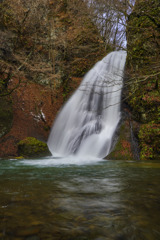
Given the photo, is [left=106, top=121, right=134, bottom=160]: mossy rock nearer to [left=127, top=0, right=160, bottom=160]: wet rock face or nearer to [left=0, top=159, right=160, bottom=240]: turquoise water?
[left=127, top=0, right=160, bottom=160]: wet rock face

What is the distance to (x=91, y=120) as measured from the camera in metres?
11.7

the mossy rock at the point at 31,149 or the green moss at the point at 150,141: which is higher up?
the green moss at the point at 150,141

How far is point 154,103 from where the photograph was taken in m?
10.1

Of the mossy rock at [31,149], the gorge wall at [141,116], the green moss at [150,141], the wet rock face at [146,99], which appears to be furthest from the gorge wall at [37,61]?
the green moss at [150,141]

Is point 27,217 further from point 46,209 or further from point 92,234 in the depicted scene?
point 92,234

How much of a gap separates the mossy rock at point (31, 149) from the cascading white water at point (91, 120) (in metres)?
0.86

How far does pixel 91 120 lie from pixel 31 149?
363 centimetres

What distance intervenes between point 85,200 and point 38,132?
1037cm

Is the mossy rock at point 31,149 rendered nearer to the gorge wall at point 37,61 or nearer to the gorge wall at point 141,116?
the gorge wall at point 37,61

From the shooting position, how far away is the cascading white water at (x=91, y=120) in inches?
388

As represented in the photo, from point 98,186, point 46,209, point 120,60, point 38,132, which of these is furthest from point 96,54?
point 46,209

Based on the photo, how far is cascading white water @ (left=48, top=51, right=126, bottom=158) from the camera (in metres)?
9.84

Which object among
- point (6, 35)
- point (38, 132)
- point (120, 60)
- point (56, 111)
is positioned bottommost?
point (38, 132)

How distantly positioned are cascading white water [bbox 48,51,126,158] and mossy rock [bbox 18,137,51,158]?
2.81 feet
